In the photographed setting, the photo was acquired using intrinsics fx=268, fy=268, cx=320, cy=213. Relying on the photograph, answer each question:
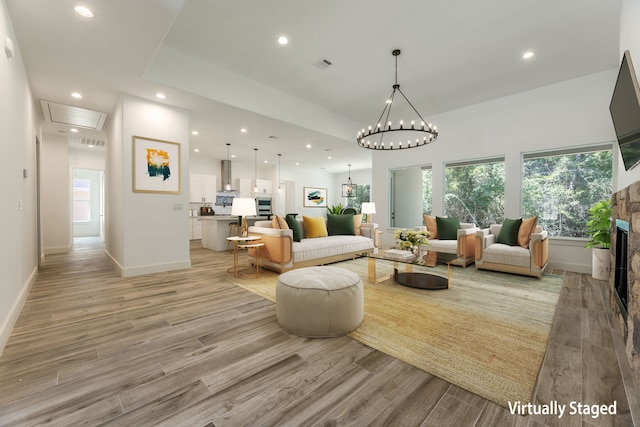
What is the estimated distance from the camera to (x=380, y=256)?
3.68 meters

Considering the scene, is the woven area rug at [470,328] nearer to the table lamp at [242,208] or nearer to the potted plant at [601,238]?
the potted plant at [601,238]

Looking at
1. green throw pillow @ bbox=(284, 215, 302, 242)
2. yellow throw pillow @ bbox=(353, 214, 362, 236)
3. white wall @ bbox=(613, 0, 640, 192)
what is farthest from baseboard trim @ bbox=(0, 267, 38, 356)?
white wall @ bbox=(613, 0, 640, 192)

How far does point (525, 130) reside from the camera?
4844mm

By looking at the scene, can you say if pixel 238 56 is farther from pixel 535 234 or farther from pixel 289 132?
pixel 535 234

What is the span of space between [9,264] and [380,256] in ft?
12.4

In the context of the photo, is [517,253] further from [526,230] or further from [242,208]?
[242,208]

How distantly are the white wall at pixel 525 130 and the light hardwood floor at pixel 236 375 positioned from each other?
2.86 m

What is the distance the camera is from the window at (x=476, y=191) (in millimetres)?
5316

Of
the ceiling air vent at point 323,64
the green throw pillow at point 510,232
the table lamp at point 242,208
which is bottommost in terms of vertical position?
the green throw pillow at point 510,232

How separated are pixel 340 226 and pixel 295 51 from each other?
3.15m

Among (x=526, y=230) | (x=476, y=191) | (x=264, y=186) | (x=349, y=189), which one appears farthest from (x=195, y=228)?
(x=526, y=230)

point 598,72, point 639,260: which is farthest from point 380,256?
point 598,72

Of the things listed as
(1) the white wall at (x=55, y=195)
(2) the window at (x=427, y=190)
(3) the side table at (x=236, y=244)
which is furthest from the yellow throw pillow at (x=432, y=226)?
(1) the white wall at (x=55, y=195)

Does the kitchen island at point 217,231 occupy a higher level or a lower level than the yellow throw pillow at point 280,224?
lower
